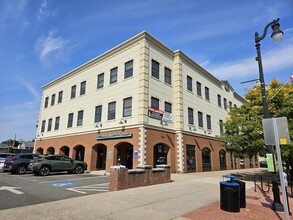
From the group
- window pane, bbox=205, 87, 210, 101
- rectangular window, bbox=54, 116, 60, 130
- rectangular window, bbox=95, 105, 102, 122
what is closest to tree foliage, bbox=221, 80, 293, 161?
window pane, bbox=205, 87, 210, 101

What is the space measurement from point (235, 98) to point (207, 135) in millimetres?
15148

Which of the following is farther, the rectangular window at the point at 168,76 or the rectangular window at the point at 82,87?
the rectangular window at the point at 82,87

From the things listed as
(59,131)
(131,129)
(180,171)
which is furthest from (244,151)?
(59,131)

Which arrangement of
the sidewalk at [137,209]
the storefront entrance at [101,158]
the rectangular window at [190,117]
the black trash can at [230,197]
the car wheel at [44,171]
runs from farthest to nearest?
the storefront entrance at [101,158], the rectangular window at [190,117], the car wheel at [44,171], the black trash can at [230,197], the sidewalk at [137,209]

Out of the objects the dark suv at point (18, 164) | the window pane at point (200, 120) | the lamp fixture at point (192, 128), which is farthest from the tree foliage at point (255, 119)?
the dark suv at point (18, 164)

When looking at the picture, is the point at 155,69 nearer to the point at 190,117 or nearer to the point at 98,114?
the point at 190,117

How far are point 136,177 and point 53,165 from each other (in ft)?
30.4

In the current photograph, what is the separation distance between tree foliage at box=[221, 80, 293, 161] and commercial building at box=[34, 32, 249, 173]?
3.79 meters

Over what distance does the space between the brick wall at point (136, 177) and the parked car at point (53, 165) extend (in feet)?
29.2

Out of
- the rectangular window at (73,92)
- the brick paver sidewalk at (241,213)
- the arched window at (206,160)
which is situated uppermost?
the rectangular window at (73,92)

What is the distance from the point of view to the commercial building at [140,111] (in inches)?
781

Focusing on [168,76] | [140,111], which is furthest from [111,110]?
[168,76]

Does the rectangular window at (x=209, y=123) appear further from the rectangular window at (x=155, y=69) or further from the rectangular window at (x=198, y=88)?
the rectangular window at (x=155, y=69)

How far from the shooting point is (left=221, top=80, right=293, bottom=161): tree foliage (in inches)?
Result: 559
